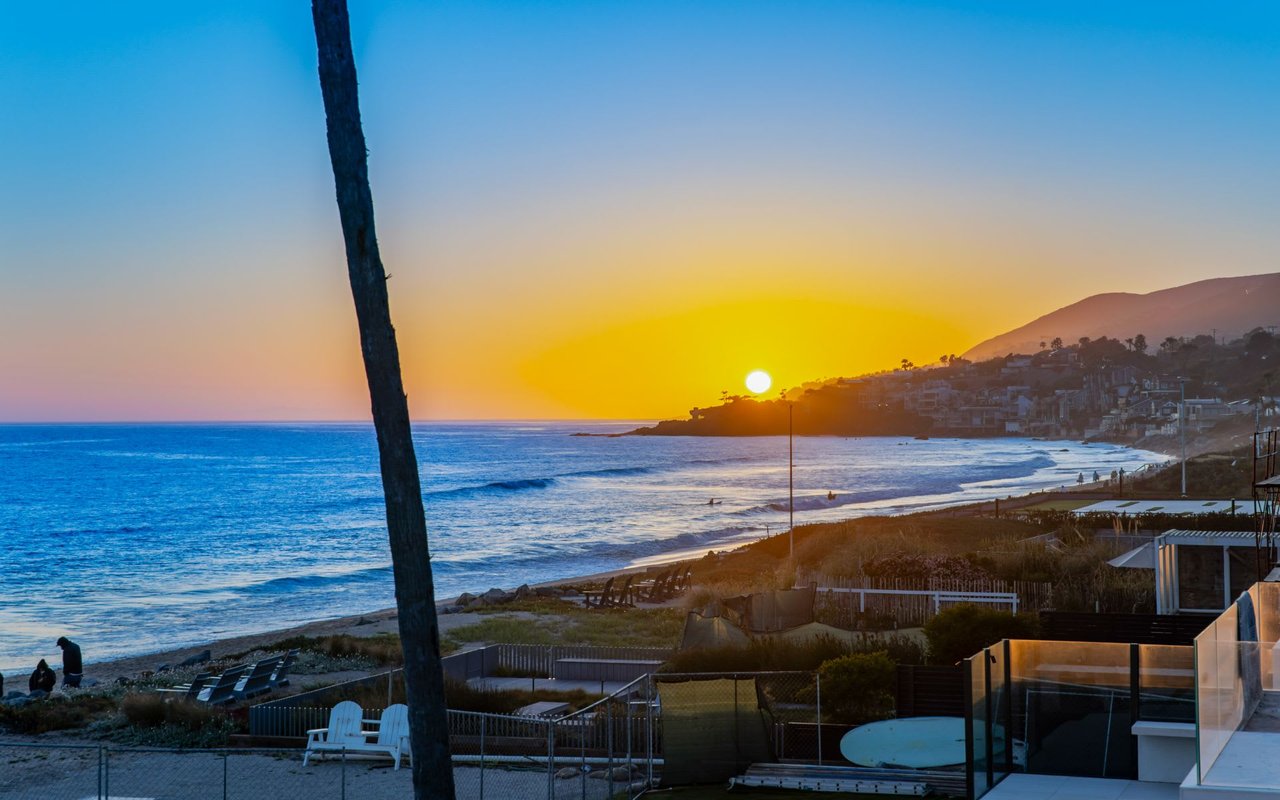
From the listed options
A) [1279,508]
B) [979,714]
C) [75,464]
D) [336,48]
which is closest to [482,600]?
A: [1279,508]

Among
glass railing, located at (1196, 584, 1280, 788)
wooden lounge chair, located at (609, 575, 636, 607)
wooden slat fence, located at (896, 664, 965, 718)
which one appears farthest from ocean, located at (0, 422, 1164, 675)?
glass railing, located at (1196, 584, 1280, 788)

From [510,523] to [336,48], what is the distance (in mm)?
74162

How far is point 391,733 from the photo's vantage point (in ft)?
54.4

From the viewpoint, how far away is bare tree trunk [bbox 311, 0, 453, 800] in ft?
24.0

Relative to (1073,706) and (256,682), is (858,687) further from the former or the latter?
(256,682)

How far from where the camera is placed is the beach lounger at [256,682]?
21.2 m

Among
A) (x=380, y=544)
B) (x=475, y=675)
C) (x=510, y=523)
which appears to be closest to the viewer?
(x=475, y=675)

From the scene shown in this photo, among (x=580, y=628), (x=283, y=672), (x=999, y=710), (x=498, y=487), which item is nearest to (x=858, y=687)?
(x=999, y=710)

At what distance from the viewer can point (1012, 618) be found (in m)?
18.1

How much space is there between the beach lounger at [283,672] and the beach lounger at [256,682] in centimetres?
11

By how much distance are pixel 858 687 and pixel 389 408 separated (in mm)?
10485

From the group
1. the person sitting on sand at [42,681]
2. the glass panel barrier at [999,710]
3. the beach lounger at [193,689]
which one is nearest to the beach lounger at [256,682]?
the beach lounger at [193,689]

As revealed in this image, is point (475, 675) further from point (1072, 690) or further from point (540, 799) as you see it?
point (1072, 690)

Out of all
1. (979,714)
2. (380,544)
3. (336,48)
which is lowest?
(380,544)
